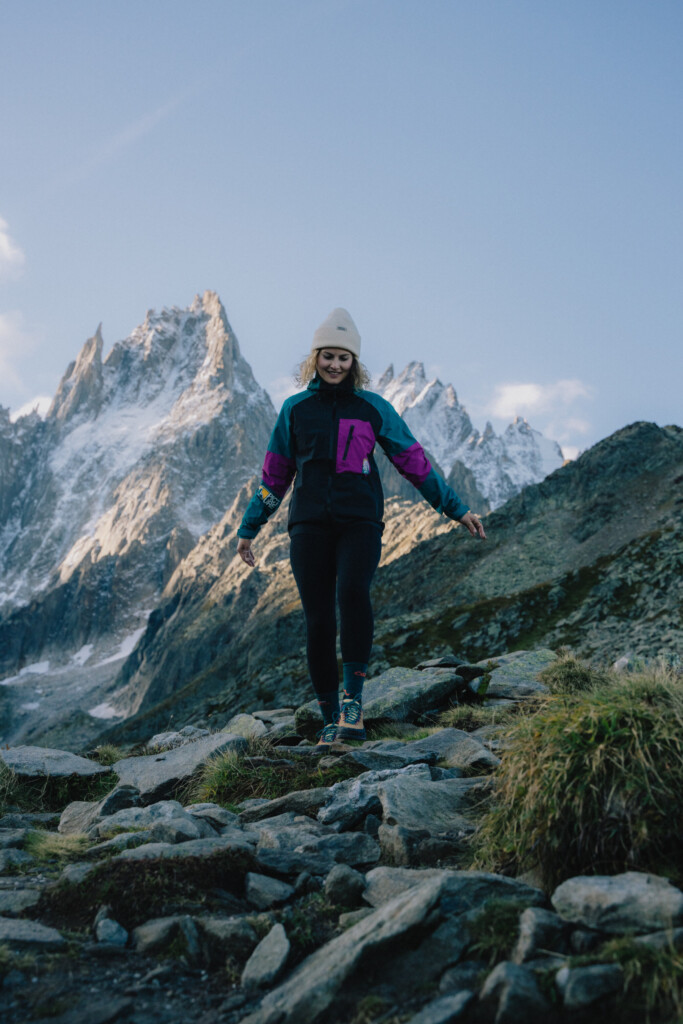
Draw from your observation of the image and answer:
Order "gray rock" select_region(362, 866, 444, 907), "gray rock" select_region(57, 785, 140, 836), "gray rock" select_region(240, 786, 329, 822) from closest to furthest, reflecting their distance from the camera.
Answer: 1. "gray rock" select_region(362, 866, 444, 907)
2. "gray rock" select_region(240, 786, 329, 822)
3. "gray rock" select_region(57, 785, 140, 836)

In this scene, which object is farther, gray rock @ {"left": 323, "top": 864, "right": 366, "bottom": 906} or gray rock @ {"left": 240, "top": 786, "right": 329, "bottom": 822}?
gray rock @ {"left": 240, "top": 786, "right": 329, "bottom": 822}

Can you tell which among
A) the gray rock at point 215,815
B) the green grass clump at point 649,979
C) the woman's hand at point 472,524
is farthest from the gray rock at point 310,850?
the woman's hand at point 472,524

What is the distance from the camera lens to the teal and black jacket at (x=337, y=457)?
7.30 m

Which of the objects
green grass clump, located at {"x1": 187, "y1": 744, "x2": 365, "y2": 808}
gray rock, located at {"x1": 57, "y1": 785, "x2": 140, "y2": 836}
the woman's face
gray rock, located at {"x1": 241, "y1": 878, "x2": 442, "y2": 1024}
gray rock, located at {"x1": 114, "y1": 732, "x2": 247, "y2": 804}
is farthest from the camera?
the woman's face

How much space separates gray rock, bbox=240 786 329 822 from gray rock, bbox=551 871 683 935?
2850 millimetres

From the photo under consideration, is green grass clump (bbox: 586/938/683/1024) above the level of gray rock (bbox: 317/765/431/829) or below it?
below

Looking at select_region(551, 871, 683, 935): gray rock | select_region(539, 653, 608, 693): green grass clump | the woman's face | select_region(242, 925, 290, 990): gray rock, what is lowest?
select_region(242, 925, 290, 990): gray rock

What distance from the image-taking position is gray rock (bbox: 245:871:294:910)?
401 cm

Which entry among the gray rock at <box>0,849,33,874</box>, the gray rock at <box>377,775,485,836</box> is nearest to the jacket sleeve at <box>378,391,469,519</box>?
the gray rock at <box>377,775,485,836</box>

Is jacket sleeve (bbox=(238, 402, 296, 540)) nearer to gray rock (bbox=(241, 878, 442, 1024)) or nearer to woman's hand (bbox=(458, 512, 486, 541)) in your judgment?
woman's hand (bbox=(458, 512, 486, 541))

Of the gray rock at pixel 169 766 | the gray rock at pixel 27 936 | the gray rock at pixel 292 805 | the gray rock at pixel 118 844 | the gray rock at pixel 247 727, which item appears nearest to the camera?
the gray rock at pixel 27 936

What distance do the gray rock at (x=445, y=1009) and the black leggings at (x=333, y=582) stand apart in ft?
15.0

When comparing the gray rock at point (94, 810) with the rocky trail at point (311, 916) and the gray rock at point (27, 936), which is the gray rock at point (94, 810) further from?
the gray rock at point (27, 936)

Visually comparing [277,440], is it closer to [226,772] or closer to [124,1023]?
[226,772]
